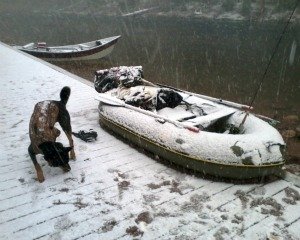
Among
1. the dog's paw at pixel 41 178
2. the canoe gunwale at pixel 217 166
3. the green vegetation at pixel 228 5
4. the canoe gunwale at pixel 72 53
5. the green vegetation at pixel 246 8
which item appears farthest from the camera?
the green vegetation at pixel 228 5

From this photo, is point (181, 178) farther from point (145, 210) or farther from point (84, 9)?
point (84, 9)

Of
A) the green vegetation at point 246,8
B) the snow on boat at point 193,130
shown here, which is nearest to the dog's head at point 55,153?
the snow on boat at point 193,130

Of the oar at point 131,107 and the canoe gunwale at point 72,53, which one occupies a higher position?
the oar at point 131,107

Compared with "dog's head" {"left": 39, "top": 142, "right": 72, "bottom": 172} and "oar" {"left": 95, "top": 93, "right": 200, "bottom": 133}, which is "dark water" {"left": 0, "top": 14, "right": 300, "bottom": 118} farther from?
"dog's head" {"left": 39, "top": 142, "right": 72, "bottom": 172}

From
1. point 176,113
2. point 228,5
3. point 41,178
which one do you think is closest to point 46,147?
point 41,178

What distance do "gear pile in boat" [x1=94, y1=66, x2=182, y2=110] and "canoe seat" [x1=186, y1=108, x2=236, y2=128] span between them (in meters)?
0.85

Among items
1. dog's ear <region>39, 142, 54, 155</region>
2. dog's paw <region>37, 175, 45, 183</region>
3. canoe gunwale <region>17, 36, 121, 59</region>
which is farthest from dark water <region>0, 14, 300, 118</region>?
dog's ear <region>39, 142, 54, 155</region>

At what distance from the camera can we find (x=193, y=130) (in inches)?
189

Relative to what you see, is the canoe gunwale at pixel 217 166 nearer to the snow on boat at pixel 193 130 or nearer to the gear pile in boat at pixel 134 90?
the snow on boat at pixel 193 130

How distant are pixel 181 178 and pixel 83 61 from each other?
1405cm

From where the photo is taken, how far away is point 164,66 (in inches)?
677

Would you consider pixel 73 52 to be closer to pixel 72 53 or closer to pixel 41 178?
pixel 72 53

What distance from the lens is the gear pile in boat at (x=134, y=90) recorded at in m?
6.00

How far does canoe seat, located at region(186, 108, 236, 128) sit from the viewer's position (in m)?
5.13
